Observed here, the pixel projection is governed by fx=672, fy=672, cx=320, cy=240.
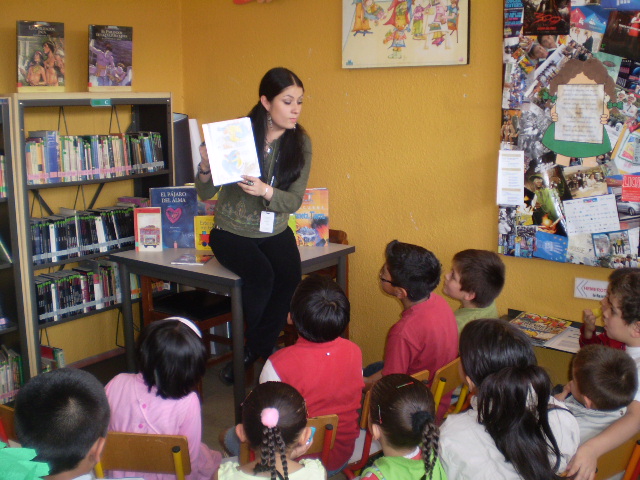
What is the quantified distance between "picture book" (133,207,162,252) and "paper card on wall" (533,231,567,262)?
1943 millimetres

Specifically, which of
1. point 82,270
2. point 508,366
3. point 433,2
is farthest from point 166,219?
point 508,366

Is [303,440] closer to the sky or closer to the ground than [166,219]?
closer to the ground

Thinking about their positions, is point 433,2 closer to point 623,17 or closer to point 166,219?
point 623,17

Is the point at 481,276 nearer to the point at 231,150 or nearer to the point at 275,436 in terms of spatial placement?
the point at 231,150

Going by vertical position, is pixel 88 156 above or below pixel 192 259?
above

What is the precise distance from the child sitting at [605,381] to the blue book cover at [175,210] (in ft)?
7.52

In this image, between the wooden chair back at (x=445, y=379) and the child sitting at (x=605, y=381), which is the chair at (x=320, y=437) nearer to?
the wooden chair back at (x=445, y=379)

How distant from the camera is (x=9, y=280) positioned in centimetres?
331

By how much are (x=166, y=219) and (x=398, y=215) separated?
126 cm

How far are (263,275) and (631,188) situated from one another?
1609mm

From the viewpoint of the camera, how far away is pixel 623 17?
103 inches

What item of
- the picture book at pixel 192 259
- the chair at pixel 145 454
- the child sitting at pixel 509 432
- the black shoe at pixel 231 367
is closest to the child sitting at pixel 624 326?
the child sitting at pixel 509 432

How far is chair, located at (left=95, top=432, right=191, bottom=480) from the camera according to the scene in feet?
5.64

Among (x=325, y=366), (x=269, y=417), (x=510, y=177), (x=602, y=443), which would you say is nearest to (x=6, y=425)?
(x=269, y=417)
